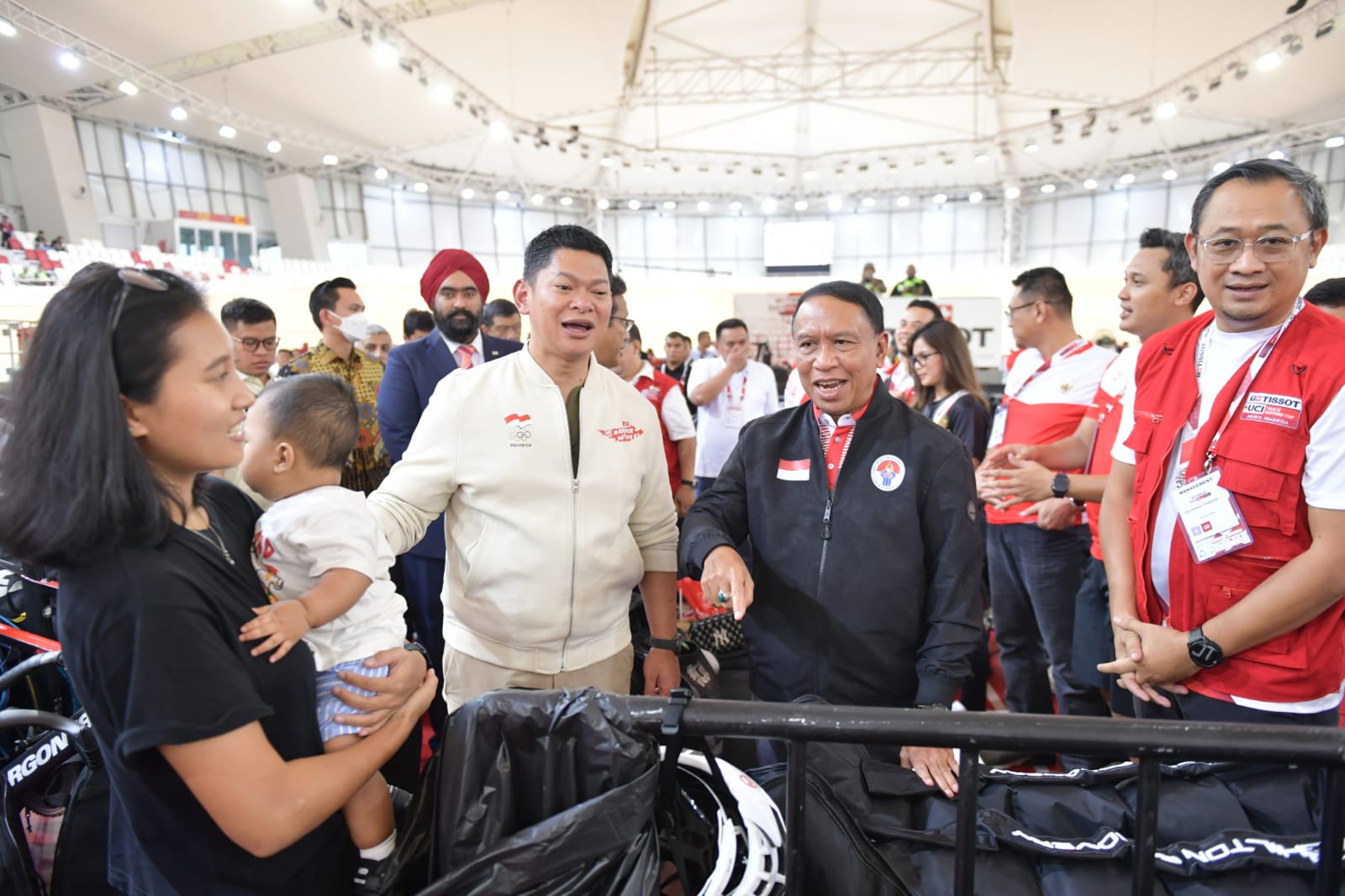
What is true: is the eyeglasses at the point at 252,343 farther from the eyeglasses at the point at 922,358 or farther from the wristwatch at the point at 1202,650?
the wristwatch at the point at 1202,650

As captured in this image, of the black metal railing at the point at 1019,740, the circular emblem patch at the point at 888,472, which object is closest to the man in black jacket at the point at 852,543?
the circular emblem patch at the point at 888,472

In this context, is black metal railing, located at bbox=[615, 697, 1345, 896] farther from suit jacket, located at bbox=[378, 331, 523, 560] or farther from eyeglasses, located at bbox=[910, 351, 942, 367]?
eyeglasses, located at bbox=[910, 351, 942, 367]

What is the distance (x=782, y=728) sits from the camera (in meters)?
1.01

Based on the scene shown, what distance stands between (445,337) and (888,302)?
5234 millimetres

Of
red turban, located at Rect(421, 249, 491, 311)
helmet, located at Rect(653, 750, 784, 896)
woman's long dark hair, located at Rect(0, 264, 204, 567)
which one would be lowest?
helmet, located at Rect(653, 750, 784, 896)

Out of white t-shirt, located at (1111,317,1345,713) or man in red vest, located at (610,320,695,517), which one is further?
man in red vest, located at (610,320,695,517)

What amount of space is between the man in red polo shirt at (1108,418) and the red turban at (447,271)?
2323 millimetres

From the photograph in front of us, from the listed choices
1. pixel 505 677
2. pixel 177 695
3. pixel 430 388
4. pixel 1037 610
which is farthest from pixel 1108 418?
pixel 177 695

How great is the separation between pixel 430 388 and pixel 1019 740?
242cm

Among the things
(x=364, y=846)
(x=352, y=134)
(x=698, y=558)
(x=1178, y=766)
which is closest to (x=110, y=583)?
(x=364, y=846)

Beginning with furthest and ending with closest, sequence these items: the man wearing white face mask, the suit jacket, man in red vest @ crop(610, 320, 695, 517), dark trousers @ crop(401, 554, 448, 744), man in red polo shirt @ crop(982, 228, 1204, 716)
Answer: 1. man in red vest @ crop(610, 320, 695, 517)
2. the man wearing white face mask
3. the suit jacket
4. dark trousers @ crop(401, 554, 448, 744)
5. man in red polo shirt @ crop(982, 228, 1204, 716)

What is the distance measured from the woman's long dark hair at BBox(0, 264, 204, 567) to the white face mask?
110 inches

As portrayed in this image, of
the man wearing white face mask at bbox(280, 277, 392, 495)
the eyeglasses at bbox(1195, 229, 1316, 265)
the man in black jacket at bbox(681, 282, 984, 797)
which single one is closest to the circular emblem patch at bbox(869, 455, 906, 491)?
the man in black jacket at bbox(681, 282, 984, 797)

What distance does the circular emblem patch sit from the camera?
1722 mm
